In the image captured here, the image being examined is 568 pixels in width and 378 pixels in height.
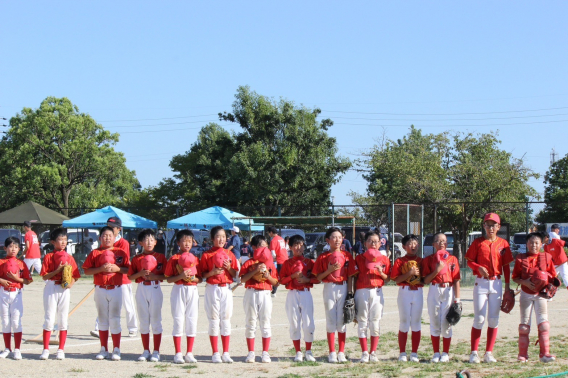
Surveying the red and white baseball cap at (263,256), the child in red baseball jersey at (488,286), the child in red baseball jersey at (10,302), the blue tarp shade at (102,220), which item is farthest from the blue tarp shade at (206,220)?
the child in red baseball jersey at (488,286)

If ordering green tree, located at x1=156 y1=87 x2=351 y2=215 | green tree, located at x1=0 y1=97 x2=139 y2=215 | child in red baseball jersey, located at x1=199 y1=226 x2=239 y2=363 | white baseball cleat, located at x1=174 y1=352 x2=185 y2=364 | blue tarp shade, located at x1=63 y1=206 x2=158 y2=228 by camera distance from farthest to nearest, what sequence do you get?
green tree, located at x1=0 y1=97 x2=139 y2=215 → green tree, located at x1=156 y1=87 x2=351 y2=215 → blue tarp shade, located at x1=63 y1=206 x2=158 y2=228 → child in red baseball jersey, located at x1=199 y1=226 x2=239 y2=363 → white baseball cleat, located at x1=174 y1=352 x2=185 y2=364

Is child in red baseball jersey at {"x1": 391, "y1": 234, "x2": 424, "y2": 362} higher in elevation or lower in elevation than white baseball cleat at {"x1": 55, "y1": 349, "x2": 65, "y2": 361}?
higher

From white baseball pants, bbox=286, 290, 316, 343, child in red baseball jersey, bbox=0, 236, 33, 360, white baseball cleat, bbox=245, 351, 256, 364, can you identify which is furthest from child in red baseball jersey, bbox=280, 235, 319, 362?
child in red baseball jersey, bbox=0, 236, 33, 360

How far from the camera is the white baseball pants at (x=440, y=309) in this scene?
7.75 m

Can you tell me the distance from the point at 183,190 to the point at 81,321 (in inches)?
1546

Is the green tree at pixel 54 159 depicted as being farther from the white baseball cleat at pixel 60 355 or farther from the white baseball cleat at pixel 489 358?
the white baseball cleat at pixel 489 358

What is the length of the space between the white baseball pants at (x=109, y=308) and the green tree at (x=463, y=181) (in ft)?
51.8

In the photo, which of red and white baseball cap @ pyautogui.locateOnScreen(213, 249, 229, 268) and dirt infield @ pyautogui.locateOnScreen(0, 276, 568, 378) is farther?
red and white baseball cap @ pyautogui.locateOnScreen(213, 249, 229, 268)

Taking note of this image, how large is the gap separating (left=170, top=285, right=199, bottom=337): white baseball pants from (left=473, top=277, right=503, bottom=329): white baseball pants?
136 inches

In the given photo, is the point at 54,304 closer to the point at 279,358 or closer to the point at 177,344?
the point at 177,344

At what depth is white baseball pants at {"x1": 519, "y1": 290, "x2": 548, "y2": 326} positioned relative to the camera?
776cm

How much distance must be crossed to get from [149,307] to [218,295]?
Answer: 916 mm

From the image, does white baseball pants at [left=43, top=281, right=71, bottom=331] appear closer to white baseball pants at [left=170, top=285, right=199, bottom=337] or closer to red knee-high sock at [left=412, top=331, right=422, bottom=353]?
white baseball pants at [left=170, top=285, right=199, bottom=337]

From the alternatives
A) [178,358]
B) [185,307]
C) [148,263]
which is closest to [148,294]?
[148,263]
